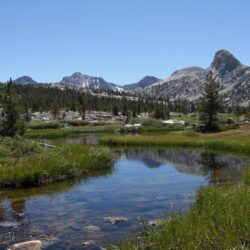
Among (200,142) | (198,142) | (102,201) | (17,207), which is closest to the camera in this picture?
(17,207)

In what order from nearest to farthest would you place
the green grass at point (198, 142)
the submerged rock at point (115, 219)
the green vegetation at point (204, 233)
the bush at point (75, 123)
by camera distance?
the green vegetation at point (204, 233) < the submerged rock at point (115, 219) < the green grass at point (198, 142) < the bush at point (75, 123)

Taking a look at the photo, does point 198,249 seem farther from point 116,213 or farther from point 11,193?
point 11,193

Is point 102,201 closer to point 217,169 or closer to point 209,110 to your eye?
point 217,169

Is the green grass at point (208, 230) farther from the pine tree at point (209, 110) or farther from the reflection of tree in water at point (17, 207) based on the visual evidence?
the pine tree at point (209, 110)

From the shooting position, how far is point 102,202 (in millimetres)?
28203

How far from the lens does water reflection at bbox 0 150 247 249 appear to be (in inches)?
802

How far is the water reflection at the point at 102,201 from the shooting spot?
2038 centimetres

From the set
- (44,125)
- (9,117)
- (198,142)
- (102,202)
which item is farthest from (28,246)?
(44,125)

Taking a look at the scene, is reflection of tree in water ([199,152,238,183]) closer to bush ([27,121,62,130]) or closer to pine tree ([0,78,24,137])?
pine tree ([0,78,24,137])

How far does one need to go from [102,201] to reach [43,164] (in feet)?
25.5

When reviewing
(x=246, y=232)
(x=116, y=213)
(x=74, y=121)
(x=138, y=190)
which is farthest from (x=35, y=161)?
(x=74, y=121)

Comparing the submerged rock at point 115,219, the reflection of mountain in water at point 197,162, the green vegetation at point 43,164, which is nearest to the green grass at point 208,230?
the submerged rock at point 115,219

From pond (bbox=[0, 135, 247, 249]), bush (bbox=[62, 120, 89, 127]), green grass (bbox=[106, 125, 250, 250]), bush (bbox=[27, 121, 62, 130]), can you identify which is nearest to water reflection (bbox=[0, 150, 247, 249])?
pond (bbox=[0, 135, 247, 249])

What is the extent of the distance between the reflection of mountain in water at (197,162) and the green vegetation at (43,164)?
823 cm
